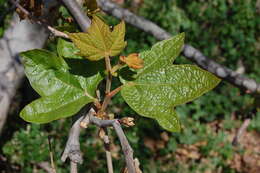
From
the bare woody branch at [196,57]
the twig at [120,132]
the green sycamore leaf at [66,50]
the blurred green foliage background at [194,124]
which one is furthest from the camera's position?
the blurred green foliage background at [194,124]

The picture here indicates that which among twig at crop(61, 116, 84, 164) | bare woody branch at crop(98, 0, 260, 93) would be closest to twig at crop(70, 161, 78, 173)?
twig at crop(61, 116, 84, 164)

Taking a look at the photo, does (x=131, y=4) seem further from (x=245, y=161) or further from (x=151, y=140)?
(x=245, y=161)

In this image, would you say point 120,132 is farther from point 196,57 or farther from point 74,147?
point 196,57

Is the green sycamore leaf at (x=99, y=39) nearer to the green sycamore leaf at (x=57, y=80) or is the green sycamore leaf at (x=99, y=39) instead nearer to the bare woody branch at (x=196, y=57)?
the green sycamore leaf at (x=57, y=80)

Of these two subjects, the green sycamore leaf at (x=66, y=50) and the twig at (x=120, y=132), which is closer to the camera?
the twig at (x=120, y=132)

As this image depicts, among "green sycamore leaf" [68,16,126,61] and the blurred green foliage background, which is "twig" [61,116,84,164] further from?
the blurred green foliage background

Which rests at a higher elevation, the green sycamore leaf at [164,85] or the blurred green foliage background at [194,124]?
the green sycamore leaf at [164,85]

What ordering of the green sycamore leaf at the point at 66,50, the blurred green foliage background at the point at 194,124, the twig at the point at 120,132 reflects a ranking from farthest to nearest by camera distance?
1. the blurred green foliage background at the point at 194,124
2. the green sycamore leaf at the point at 66,50
3. the twig at the point at 120,132

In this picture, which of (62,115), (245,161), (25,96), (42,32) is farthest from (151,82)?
(245,161)

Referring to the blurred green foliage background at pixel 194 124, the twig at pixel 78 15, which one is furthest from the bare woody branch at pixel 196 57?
the blurred green foliage background at pixel 194 124
